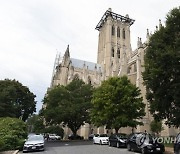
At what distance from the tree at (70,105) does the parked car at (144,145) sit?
63.0 feet

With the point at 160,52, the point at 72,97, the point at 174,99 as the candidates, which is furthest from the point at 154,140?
the point at 72,97

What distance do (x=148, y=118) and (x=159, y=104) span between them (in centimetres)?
1930

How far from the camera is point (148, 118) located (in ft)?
124

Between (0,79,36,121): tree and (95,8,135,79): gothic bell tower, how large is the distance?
32398mm

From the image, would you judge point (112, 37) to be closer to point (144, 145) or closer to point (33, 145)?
point (33, 145)

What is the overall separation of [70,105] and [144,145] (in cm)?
2325

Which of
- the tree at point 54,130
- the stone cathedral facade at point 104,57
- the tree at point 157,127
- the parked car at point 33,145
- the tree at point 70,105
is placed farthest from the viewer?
the stone cathedral facade at point 104,57

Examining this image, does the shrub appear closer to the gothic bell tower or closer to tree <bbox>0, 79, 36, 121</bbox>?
tree <bbox>0, 79, 36, 121</bbox>

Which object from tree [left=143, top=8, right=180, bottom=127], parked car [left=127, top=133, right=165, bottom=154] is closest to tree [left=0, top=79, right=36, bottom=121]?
parked car [left=127, top=133, right=165, bottom=154]

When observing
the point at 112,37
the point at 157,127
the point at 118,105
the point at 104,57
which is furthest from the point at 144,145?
the point at 112,37

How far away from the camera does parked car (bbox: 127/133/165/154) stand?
1491 centimetres

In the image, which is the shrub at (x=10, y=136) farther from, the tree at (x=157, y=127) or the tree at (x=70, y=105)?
the tree at (x=157, y=127)

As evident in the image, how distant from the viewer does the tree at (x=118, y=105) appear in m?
28.0

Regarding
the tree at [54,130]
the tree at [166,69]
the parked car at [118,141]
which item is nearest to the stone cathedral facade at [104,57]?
the tree at [54,130]
